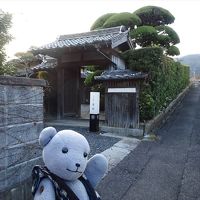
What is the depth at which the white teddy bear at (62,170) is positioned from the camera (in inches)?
116

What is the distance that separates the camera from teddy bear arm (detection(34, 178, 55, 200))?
9.35ft

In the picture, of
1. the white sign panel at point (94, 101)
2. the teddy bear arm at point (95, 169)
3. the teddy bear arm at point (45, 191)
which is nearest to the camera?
the teddy bear arm at point (45, 191)

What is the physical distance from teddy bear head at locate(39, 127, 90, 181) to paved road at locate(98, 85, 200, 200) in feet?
7.18

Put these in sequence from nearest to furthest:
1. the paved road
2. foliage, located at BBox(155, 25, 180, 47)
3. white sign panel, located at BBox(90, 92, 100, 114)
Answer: the paved road
white sign panel, located at BBox(90, 92, 100, 114)
foliage, located at BBox(155, 25, 180, 47)

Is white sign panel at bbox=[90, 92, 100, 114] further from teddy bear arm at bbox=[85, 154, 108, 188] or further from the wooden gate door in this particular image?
teddy bear arm at bbox=[85, 154, 108, 188]

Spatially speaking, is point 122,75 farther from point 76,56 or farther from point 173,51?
point 173,51

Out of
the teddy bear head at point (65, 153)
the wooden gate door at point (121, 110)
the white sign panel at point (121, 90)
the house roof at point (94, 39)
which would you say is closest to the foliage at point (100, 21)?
the house roof at point (94, 39)

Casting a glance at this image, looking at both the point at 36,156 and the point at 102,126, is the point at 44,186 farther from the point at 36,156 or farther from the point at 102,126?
the point at 102,126

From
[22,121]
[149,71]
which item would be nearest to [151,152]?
[149,71]

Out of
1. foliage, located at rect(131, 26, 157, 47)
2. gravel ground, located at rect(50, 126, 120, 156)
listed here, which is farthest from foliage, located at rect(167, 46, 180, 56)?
gravel ground, located at rect(50, 126, 120, 156)

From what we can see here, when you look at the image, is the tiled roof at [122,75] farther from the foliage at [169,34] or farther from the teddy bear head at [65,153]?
the foliage at [169,34]

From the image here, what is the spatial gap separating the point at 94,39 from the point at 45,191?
11045mm

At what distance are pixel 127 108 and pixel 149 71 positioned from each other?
1932mm

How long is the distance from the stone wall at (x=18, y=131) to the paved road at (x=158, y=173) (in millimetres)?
1714
